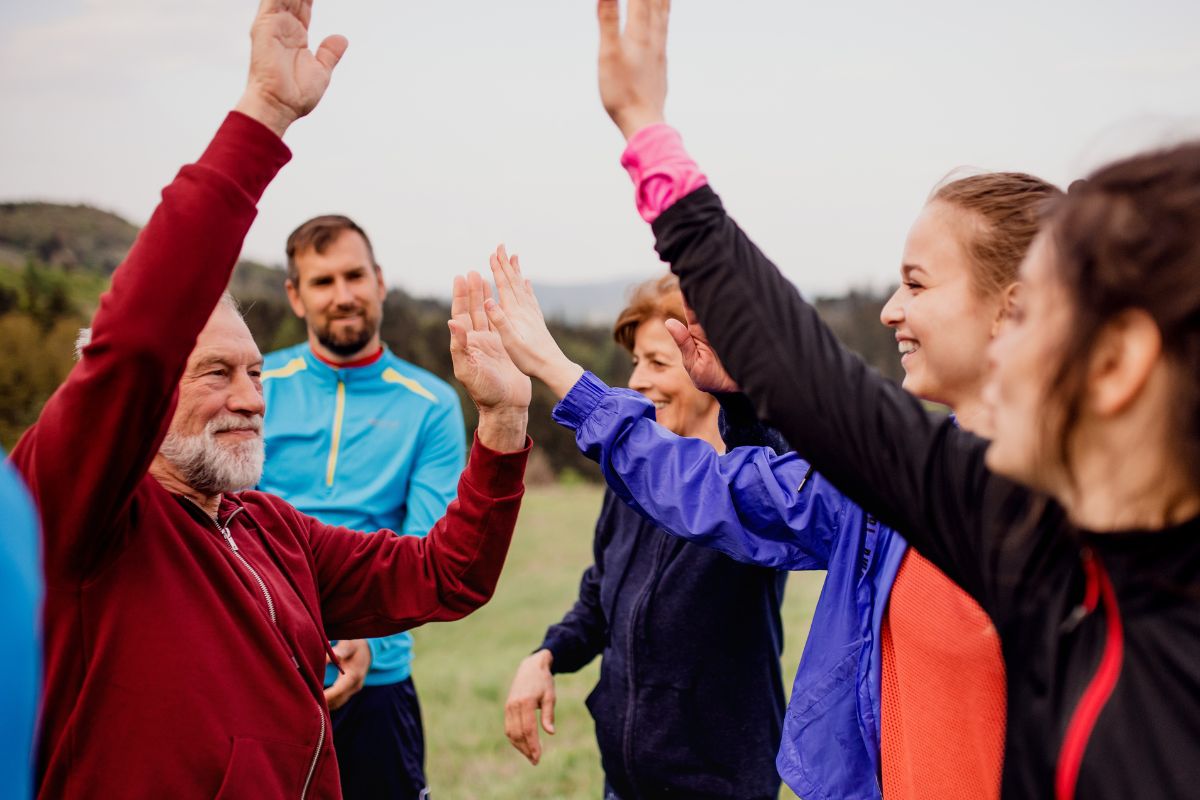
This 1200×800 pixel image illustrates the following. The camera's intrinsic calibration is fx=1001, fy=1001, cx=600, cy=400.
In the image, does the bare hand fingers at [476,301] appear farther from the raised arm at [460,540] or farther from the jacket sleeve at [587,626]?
the jacket sleeve at [587,626]

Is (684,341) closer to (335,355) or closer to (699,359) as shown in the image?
(699,359)

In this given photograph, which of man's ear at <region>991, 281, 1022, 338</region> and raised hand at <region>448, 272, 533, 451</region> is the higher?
man's ear at <region>991, 281, 1022, 338</region>

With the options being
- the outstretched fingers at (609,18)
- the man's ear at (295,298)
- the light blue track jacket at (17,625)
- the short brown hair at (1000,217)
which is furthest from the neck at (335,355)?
the light blue track jacket at (17,625)

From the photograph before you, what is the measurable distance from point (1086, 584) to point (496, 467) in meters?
1.50

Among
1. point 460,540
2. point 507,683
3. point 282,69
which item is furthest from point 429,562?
point 507,683

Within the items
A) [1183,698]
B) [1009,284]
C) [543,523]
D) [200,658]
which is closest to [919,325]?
[1009,284]

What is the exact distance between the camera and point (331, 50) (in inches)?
75.5

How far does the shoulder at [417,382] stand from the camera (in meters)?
4.71

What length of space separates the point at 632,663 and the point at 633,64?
2.22 m

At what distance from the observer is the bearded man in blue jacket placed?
412 cm

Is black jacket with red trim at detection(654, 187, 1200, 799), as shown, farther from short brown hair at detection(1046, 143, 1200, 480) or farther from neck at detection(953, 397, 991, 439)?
neck at detection(953, 397, 991, 439)

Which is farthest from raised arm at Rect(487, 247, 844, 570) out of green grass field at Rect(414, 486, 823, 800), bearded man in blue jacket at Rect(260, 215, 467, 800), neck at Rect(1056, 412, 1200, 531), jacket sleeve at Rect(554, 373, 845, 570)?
green grass field at Rect(414, 486, 823, 800)

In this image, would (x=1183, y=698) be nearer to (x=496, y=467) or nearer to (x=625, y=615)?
(x=496, y=467)

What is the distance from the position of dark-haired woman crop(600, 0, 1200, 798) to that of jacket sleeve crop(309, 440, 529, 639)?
1.18 meters
